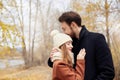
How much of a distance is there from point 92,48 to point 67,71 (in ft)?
0.70

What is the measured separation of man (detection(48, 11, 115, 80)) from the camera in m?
1.82

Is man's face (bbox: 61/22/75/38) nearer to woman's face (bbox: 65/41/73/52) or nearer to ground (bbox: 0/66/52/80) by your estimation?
woman's face (bbox: 65/41/73/52)

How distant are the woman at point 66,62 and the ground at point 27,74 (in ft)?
28.5

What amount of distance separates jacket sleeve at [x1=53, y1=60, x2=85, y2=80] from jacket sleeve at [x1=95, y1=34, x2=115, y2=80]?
4.1 inches

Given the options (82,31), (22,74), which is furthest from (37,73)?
(82,31)

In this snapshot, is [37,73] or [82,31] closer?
[82,31]

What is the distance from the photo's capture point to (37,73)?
11016 millimetres

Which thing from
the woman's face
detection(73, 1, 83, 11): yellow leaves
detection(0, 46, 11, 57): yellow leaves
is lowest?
detection(0, 46, 11, 57): yellow leaves

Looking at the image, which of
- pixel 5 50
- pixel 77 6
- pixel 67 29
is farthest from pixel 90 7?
pixel 67 29

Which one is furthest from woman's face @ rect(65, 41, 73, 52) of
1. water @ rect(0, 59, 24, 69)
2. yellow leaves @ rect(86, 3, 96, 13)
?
yellow leaves @ rect(86, 3, 96, 13)

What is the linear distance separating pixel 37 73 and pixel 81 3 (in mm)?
2969

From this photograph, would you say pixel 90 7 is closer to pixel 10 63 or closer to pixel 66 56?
pixel 10 63

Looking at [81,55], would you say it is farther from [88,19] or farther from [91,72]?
[88,19]

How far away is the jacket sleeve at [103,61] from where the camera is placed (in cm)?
181
